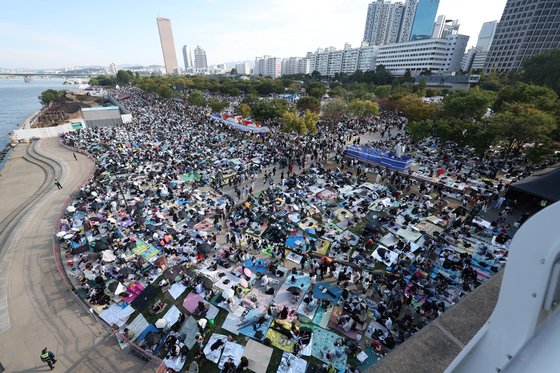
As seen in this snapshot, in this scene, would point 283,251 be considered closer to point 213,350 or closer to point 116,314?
point 213,350

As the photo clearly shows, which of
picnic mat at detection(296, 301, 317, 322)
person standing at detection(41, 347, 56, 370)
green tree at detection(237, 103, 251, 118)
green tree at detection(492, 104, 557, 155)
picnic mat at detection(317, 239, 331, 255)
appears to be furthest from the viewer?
green tree at detection(237, 103, 251, 118)

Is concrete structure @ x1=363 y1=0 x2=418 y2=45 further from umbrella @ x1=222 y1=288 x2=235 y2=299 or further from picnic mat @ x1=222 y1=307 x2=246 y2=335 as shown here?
picnic mat @ x1=222 y1=307 x2=246 y2=335

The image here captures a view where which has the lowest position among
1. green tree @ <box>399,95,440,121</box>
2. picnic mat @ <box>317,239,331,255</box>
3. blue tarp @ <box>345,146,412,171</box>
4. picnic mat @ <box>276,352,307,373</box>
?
picnic mat @ <box>276,352,307,373</box>


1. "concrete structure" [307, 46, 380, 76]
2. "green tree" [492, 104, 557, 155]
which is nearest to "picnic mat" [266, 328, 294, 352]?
"green tree" [492, 104, 557, 155]

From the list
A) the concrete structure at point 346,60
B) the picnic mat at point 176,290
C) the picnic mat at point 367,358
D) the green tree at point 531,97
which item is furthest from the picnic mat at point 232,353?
the concrete structure at point 346,60

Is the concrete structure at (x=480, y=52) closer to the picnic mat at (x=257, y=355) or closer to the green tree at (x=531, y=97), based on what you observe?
the green tree at (x=531, y=97)
